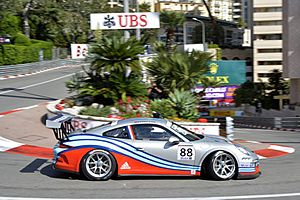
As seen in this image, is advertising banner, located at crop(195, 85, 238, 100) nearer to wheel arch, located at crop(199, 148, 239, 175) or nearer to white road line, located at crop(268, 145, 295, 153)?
white road line, located at crop(268, 145, 295, 153)

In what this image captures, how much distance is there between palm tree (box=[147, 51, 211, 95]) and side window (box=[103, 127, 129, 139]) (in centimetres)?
810

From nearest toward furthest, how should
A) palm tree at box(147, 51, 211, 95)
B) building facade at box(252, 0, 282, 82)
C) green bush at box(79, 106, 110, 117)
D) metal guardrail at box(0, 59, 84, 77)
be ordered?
green bush at box(79, 106, 110, 117) < palm tree at box(147, 51, 211, 95) < metal guardrail at box(0, 59, 84, 77) < building facade at box(252, 0, 282, 82)

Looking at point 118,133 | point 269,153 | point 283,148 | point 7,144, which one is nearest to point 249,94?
point 283,148

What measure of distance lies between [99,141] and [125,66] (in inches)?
297

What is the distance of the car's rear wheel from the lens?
Result: 31.7ft

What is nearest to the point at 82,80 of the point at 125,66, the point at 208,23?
the point at 125,66

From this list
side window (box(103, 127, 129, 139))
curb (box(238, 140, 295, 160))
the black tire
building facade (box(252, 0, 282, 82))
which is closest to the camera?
the black tire

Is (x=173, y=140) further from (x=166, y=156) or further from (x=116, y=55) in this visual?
(x=116, y=55)

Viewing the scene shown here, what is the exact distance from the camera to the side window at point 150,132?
9992 mm

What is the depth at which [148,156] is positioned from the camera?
32.0 feet

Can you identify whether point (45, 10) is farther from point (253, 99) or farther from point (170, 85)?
point (170, 85)

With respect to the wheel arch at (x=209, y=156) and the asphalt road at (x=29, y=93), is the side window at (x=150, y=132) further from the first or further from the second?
the asphalt road at (x=29, y=93)

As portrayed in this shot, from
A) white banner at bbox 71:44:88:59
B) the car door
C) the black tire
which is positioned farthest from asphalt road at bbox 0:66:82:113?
the black tire

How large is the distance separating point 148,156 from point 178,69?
8.69m
